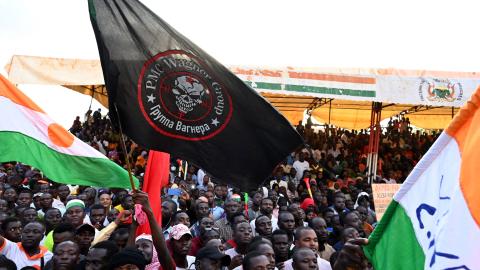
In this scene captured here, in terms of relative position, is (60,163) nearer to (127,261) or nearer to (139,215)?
(139,215)

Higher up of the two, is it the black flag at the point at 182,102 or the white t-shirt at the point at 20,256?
the black flag at the point at 182,102

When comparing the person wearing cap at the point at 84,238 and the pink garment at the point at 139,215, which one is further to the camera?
the person wearing cap at the point at 84,238

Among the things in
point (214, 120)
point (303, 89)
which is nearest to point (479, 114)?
point (214, 120)

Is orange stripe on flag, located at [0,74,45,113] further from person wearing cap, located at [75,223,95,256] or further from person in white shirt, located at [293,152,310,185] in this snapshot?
person in white shirt, located at [293,152,310,185]

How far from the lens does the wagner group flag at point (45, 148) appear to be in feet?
14.2

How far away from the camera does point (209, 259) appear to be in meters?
4.10

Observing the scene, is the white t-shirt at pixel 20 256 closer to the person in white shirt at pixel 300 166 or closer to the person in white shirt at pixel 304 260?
the person in white shirt at pixel 304 260

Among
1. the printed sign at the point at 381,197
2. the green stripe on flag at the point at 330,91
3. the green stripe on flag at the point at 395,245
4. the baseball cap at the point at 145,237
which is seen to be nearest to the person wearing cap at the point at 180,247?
the baseball cap at the point at 145,237

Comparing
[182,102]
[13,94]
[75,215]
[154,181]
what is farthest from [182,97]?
[75,215]

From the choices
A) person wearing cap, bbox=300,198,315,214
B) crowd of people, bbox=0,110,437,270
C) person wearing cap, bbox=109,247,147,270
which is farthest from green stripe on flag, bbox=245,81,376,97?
person wearing cap, bbox=109,247,147,270

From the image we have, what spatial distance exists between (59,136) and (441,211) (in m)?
3.57

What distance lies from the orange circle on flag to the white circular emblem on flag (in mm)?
1419

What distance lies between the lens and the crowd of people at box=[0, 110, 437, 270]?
3.98 meters

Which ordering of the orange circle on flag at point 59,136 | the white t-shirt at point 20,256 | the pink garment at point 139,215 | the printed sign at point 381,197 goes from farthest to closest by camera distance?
1. the printed sign at point 381,197
2. the white t-shirt at point 20,256
3. the orange circle on flag at point 59,136
4. the pink garment at point 139,215
